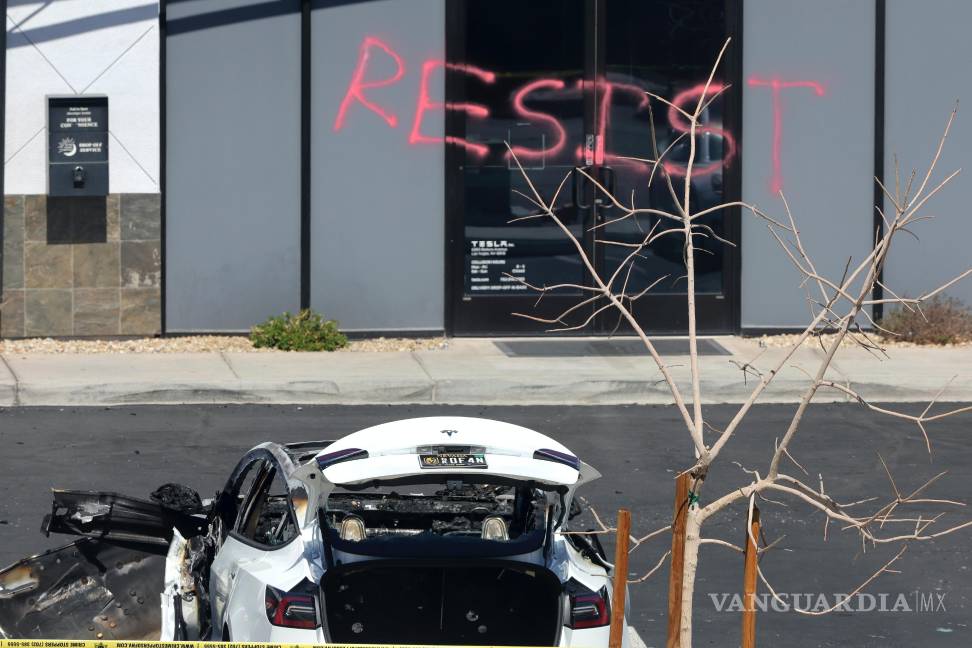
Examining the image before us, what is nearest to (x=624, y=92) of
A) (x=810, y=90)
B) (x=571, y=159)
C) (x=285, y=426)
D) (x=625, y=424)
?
(x=571, y=159)

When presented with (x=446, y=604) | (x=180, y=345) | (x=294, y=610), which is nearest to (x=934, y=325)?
(x=180, y=345)

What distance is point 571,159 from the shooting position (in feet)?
55.0

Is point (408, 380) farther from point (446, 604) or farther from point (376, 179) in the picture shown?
point (446, 604)

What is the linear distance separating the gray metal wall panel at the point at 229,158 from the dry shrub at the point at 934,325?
612 centimetres

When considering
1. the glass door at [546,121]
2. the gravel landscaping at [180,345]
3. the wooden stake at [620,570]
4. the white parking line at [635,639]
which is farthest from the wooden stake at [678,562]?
the glass door at [546,121]

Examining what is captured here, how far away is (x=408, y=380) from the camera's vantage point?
47.3 ft

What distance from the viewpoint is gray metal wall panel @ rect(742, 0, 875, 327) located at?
55.7 feet

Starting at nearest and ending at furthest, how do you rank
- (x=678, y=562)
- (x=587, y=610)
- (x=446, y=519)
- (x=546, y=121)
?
1. (x=678, y=562)
2. (x=587, y=610)
3. (x=446, y=519)
4. (x=546, y=121)

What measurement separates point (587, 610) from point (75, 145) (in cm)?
1118

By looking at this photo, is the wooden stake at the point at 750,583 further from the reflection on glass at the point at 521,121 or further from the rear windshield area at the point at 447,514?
the reflection on glass at the point at 521,121

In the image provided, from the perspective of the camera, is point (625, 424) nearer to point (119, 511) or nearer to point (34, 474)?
point (34, 474)

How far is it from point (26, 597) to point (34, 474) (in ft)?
13.6

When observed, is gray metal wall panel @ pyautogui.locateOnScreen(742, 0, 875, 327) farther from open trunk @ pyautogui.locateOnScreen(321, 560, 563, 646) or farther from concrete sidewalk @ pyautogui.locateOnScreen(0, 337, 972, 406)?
open trunk @ pyautogui.locateOnScreen(321, 560, 563, 646)

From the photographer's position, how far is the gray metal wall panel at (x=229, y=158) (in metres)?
16.4
